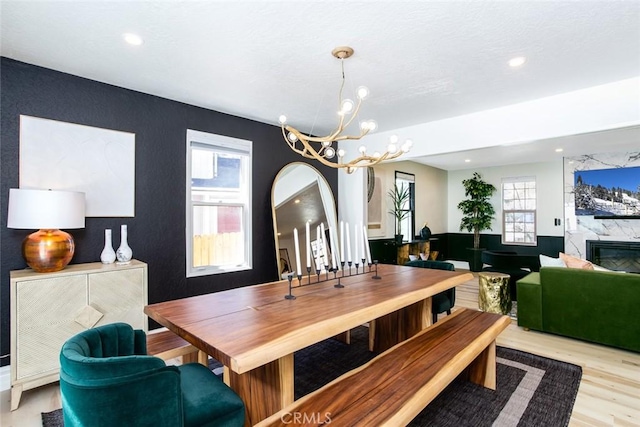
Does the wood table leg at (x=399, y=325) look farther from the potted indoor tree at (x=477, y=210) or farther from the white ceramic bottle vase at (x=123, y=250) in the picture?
the potted indoor tree at (x=477, y=210)

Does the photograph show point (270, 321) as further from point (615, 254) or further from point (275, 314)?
point (615, 254)

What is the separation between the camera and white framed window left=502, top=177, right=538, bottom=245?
23.1ft

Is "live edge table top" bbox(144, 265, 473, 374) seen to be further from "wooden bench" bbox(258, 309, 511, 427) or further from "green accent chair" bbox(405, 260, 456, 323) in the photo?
"green accent chair" bbox(405, 260, 456, 323)

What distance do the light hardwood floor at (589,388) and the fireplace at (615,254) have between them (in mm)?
3746

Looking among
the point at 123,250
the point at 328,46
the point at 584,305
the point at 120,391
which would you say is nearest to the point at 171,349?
the point at 120,391

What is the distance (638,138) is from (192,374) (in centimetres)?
665

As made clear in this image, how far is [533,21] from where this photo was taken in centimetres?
205

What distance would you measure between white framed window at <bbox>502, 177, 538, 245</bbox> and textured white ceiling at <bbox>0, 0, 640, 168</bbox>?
15.0 ft

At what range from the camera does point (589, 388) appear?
2398 millimetres

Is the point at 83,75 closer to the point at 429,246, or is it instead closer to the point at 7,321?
the point at 7,321

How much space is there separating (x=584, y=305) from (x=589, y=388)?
112 cm

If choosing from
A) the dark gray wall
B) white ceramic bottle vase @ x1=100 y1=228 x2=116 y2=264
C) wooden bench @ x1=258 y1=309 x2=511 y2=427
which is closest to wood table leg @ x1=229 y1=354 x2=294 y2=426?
wooden bench @ x1=258 y1=309 x2=511 y2=427

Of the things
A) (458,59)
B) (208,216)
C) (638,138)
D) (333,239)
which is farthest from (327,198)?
(638,138)

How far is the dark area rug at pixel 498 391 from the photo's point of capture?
6.73 ft
